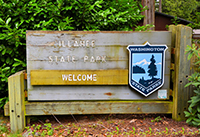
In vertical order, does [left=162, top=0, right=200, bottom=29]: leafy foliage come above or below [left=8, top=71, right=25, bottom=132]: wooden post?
above

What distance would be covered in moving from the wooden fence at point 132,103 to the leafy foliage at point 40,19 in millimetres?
602

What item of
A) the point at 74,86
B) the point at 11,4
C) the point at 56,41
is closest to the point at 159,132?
the point at 74,86

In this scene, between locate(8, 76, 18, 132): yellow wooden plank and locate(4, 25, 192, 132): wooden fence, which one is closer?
locate(8, 76, 18, 132): yellow wooden plank

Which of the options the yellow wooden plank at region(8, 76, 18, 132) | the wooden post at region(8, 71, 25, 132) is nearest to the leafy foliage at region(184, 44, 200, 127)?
the wooden post at region(8, 71, 25, 132)

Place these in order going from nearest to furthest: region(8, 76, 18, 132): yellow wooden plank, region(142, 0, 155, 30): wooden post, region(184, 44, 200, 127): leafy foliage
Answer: region(184, 44, 200, 127): leafy foliage
region(8, 76, 18, 132): yellow wooden plank
region(142, 0, 155, 30): wooden post

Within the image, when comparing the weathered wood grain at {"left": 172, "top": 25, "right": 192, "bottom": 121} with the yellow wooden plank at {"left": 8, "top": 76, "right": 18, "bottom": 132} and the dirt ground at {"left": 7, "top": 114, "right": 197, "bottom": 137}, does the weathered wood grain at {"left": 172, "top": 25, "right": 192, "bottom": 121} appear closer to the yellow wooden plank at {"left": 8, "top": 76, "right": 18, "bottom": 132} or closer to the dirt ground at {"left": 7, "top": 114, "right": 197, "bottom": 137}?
the dirt ground at {"left": 7, "top": 114, "right": 197, "bottom": 137}

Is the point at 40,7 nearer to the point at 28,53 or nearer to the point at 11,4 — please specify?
the point at 11,4

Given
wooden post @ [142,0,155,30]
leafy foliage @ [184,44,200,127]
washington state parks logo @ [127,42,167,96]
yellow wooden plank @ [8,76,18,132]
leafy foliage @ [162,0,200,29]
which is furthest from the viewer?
leafy foliage @ [162,0,200,29]

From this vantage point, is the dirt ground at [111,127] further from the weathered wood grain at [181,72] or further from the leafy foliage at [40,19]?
the leafy foliage at [40,19]

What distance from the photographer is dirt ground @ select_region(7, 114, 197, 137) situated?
129 inches

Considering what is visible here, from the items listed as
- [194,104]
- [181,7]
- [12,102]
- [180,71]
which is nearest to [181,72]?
[180,71]

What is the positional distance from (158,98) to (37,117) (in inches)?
84.5

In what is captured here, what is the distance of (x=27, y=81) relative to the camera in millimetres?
3518

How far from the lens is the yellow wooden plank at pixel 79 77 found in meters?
3.46
